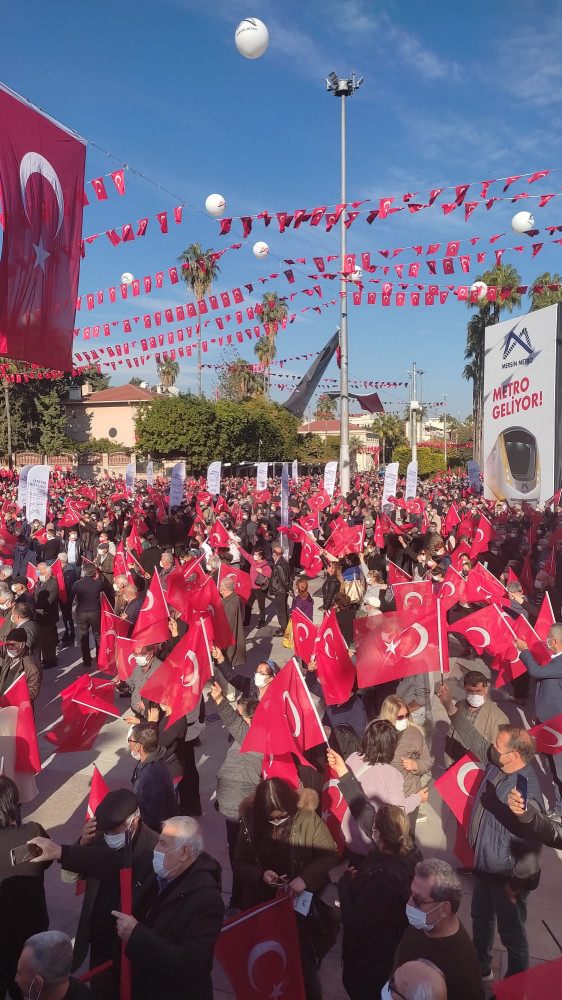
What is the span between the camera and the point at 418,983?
86.3 inches

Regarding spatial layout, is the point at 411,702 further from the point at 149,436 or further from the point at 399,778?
the point at 149,436

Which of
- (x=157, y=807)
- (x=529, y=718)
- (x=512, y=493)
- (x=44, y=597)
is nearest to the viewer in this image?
(x=157, y=807)

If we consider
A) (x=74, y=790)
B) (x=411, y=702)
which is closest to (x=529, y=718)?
(x=411, y=702)

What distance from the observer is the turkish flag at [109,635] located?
7543 mm

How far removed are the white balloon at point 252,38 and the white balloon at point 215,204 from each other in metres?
4.51

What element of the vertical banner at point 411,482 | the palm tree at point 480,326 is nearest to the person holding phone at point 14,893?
the vertical banner at point 411,482

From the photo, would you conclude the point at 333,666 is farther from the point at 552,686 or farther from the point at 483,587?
the point at 483,587

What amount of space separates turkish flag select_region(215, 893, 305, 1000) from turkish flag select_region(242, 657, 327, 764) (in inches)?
47.0

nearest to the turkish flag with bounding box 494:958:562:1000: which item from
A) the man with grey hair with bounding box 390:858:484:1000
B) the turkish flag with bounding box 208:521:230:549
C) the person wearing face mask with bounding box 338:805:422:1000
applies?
the man with grey hair with bounding box 390:858:484:1000

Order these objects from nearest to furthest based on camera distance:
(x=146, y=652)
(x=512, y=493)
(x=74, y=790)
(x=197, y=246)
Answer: (x=74, y=790)
(x=146, y=652)
(x=512, y=493)
(x=197, y=246)

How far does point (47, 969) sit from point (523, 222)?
1326 centimetres

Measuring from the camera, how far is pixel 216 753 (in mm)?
6930

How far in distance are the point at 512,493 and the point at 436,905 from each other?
22.4 metres

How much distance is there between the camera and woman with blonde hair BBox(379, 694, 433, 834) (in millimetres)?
4379
